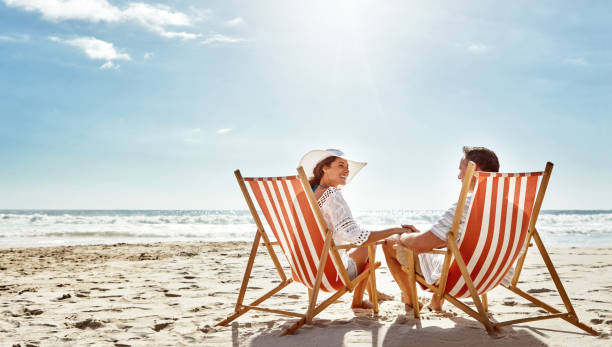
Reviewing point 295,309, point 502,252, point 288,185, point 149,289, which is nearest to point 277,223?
point 288,185

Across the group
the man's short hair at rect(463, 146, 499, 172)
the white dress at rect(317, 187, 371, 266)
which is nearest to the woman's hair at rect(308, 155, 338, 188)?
the white dress at rect(317, 187, 371, 266)

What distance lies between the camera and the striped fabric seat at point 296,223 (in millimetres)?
2855

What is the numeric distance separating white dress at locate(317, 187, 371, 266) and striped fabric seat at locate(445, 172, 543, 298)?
0.59 meters

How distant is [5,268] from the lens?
604 cm

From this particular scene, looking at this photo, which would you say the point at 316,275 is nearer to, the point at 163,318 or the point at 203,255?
the point at 163,318

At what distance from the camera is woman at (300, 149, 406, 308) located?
9.02ft

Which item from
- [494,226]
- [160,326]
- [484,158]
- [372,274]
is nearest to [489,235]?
[494,226]

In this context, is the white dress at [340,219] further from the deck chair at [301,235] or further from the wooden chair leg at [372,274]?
the wooden chair leg at [372,274]

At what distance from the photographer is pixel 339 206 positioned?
9.26ft

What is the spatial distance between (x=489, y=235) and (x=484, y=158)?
0.45 metres

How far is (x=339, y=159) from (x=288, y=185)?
44 centimetres

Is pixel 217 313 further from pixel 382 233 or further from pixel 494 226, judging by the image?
pixel 494 226

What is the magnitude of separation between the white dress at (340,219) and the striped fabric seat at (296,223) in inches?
3.5

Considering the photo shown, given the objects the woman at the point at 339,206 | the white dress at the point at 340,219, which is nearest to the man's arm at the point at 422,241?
the woman at the point at 339,206
